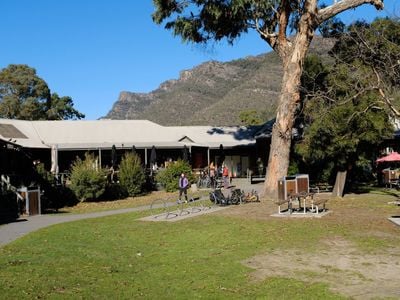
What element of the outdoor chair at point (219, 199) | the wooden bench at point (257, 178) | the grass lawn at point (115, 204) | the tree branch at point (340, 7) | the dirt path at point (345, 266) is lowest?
the dirt path at point (345, 266)

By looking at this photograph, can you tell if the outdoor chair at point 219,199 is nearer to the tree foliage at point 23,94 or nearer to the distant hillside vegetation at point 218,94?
the distant hillside vegetation at point 218,94

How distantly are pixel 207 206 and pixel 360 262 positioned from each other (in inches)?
432

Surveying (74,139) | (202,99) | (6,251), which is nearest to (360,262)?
(6,251)

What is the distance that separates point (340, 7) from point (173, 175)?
12.6 metres

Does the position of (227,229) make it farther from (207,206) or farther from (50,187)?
(50,187)

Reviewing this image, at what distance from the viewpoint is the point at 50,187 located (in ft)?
78.5

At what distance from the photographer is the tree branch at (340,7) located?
21969 millimetres

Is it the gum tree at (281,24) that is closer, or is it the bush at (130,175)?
the gum tree at (281,24)

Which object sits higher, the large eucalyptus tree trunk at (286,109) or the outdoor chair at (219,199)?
the large eucalyptus tree trunk at (286,109)

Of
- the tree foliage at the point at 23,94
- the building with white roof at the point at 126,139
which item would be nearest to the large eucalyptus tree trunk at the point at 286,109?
the building with white roof at the point at 126,139

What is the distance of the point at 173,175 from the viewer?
28.8 m

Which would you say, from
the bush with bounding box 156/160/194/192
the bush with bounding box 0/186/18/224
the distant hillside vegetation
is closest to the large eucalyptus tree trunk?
the bush with bounding box 156/160/194/192

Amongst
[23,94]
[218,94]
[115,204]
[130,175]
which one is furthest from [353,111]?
[218,94]

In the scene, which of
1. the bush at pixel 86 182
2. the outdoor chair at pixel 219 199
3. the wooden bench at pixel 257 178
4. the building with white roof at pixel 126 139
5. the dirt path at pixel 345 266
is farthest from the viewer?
the wooden bench at pixel 257 178
